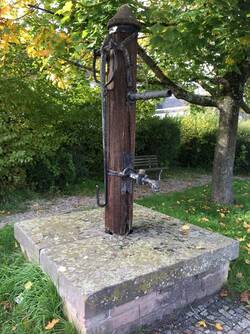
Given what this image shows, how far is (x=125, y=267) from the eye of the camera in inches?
101

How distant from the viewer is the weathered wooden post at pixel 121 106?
9.59 feet

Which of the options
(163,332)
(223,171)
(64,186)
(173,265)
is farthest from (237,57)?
(64,186)

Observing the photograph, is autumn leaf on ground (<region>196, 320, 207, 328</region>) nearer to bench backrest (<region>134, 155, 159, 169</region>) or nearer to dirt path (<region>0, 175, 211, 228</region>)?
dirt path (<region>0, 175, 211, 228</region>)

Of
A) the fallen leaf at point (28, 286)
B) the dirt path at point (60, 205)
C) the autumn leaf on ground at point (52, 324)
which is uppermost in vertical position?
the fallen leaf at point (28, 286)

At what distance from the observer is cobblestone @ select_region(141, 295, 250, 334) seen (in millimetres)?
2607

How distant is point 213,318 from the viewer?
277cm

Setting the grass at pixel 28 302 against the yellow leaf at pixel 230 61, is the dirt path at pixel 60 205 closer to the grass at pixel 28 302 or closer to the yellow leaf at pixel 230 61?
the grass at pixel 28 302

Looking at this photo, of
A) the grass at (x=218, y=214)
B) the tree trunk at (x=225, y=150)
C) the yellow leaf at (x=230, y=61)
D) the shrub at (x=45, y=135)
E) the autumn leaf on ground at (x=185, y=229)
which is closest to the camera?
the autumn leaf on ground at (x=185, y=229)

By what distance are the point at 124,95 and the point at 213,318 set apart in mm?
1993

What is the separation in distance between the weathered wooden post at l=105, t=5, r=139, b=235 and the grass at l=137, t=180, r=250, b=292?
1.39 meters

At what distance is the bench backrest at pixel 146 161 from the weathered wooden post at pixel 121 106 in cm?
609

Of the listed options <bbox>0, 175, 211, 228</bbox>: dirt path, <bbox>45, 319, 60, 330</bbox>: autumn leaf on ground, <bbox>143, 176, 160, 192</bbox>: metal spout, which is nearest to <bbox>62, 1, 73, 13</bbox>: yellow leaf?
<bbox>143, 176, 160, 192</bbox>: metal spout

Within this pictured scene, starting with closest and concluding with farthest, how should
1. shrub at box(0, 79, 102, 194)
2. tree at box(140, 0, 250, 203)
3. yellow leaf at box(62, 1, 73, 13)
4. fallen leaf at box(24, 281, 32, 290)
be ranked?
fallen leaf at box(24, 281, 32, 290), tree at box(140, 0, 250, 203), yellow leaf at box(62, 1, 73, 13), shrub at box(0, 79, 102, 194)

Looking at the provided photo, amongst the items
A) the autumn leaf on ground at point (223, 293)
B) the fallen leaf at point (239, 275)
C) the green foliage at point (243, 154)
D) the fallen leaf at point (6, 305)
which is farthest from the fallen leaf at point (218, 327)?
the green foliage at point (243, 154)
